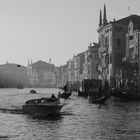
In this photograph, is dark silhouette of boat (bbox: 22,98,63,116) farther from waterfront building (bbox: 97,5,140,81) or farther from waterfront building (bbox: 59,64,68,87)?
waterfront building (bbox: 59,64,68,87)

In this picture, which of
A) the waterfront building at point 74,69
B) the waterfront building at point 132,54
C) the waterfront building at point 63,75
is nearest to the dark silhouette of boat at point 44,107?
the waterfront building at point 132,54

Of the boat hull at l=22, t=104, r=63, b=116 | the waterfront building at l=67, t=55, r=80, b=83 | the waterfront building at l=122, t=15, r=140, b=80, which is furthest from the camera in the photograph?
the waterfront building at l=67, t=55, r=80, b=83

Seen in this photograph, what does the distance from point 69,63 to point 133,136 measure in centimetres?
14767

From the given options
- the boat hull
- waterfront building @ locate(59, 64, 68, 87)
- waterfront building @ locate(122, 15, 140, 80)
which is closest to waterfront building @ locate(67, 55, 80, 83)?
waterfront building @ locate(59, 64, 68, 87)

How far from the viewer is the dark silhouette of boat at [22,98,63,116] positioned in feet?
97.5

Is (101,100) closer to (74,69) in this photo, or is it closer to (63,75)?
(74,69)

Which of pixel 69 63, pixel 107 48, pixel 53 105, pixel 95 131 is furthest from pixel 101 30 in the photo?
pixel 69 63

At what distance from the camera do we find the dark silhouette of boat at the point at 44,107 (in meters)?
29.7

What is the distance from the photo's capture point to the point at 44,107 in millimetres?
29828

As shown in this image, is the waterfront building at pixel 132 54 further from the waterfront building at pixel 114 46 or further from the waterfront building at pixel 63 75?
the waterfront building at pixel 63 75

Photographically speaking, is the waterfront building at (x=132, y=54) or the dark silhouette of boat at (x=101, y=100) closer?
the dark silhouette of boat at (x=101, y=100)

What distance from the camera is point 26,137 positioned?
2005 cm

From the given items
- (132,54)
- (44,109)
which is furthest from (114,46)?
(44,109)

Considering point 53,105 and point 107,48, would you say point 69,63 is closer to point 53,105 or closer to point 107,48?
point 107,48
